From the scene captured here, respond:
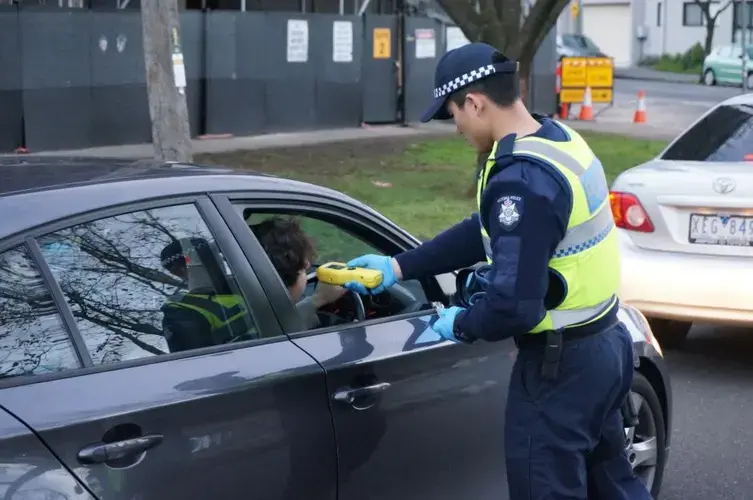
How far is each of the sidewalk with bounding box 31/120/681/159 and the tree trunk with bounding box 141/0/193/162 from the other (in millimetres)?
4912

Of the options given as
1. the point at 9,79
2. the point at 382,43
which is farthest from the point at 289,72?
the point at 9,79

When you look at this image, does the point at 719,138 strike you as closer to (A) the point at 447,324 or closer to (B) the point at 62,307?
(A) the point at 447,324

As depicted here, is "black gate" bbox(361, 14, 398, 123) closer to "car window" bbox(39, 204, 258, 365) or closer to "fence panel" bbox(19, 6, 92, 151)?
"fence panel" bbox(19, 6, 92, 151)

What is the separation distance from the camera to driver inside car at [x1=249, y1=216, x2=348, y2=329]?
3475 mm

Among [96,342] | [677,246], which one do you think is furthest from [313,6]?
[96,342]

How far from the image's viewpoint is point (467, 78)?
3.13 meters

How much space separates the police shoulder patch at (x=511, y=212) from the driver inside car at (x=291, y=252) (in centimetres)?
73

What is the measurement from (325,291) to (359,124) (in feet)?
55.3

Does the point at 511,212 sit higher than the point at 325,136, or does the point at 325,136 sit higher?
the point at 511,212

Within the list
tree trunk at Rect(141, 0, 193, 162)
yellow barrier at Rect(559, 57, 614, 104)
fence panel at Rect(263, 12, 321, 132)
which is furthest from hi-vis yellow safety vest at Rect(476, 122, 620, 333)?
yellow barrier at Rect(559, 57, 614, 104)

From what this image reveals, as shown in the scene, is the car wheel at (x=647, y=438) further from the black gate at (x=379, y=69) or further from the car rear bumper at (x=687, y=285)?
the black gate at (x=379, y=69)

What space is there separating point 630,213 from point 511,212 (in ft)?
12.1

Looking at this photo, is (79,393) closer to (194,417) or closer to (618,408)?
(194,417)

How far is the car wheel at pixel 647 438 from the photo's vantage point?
429 cm
